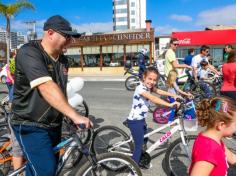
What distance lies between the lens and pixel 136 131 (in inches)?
172

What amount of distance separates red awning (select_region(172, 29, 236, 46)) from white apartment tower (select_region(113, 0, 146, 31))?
321 ft

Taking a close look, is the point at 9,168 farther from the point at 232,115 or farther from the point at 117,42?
the point at 117,42

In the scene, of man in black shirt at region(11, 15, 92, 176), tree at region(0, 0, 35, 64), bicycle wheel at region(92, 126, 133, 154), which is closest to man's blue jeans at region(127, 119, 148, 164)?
bicycle wheel at region(92, 126, 133, 154)

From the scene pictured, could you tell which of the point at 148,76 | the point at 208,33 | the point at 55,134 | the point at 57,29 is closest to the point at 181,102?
the point at 148,76

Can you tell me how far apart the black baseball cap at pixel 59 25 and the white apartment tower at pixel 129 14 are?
125125 millimetres

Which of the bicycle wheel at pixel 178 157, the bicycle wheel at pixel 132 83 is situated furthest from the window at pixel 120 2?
the bicycle wheel at pixel 178 157

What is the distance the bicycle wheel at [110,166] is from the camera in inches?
124

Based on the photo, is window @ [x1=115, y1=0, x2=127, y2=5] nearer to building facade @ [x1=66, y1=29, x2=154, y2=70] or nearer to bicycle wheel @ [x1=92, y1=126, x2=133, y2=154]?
building facade @ [x1=66, y1=29, x2=154, y2=70]

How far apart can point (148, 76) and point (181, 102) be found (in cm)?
54

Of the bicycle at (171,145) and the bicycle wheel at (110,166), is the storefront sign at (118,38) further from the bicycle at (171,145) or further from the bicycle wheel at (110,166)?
the bicycle wheel at (110,166)

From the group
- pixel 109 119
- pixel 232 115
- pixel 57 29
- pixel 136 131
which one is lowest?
pixel 109 119

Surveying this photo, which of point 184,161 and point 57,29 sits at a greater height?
point 57,29

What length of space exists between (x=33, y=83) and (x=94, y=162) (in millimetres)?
1008

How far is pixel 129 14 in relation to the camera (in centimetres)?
12681
